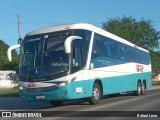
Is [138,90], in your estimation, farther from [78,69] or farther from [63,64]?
[63,64]

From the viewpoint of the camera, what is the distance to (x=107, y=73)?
20.6m

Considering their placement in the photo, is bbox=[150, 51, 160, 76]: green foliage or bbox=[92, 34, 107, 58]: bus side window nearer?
bbox=[92, 34, 107, 58]: bus side window

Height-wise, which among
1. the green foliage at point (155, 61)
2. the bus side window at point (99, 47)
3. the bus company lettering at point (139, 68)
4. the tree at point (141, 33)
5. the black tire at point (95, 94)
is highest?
the tree at point (141, 33)

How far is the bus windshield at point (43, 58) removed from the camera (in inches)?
658

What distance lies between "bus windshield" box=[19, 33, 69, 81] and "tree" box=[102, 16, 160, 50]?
50.2 m

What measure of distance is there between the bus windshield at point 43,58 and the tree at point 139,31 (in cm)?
5022

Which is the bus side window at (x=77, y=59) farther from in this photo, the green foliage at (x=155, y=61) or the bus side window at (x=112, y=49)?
the green foliage at (x=155, y=61)

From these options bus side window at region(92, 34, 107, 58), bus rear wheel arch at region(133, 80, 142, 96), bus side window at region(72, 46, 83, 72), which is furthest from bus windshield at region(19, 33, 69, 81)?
bus rear wheel arch at region(133, 80, 142, 96)

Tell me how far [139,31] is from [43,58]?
174 feet

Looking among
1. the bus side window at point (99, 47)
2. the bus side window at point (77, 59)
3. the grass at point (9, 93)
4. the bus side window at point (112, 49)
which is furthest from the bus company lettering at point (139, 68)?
the bus side window at point (77, 59)

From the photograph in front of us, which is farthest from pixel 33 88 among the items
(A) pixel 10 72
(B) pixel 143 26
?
(B) pixel 143 26

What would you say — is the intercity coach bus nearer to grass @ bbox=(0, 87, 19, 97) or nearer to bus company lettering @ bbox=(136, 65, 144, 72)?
bus company lettering @ bbox=(136, 65, 144, 72)

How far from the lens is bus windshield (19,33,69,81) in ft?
54.9

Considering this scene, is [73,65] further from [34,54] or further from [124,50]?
[124,50]
